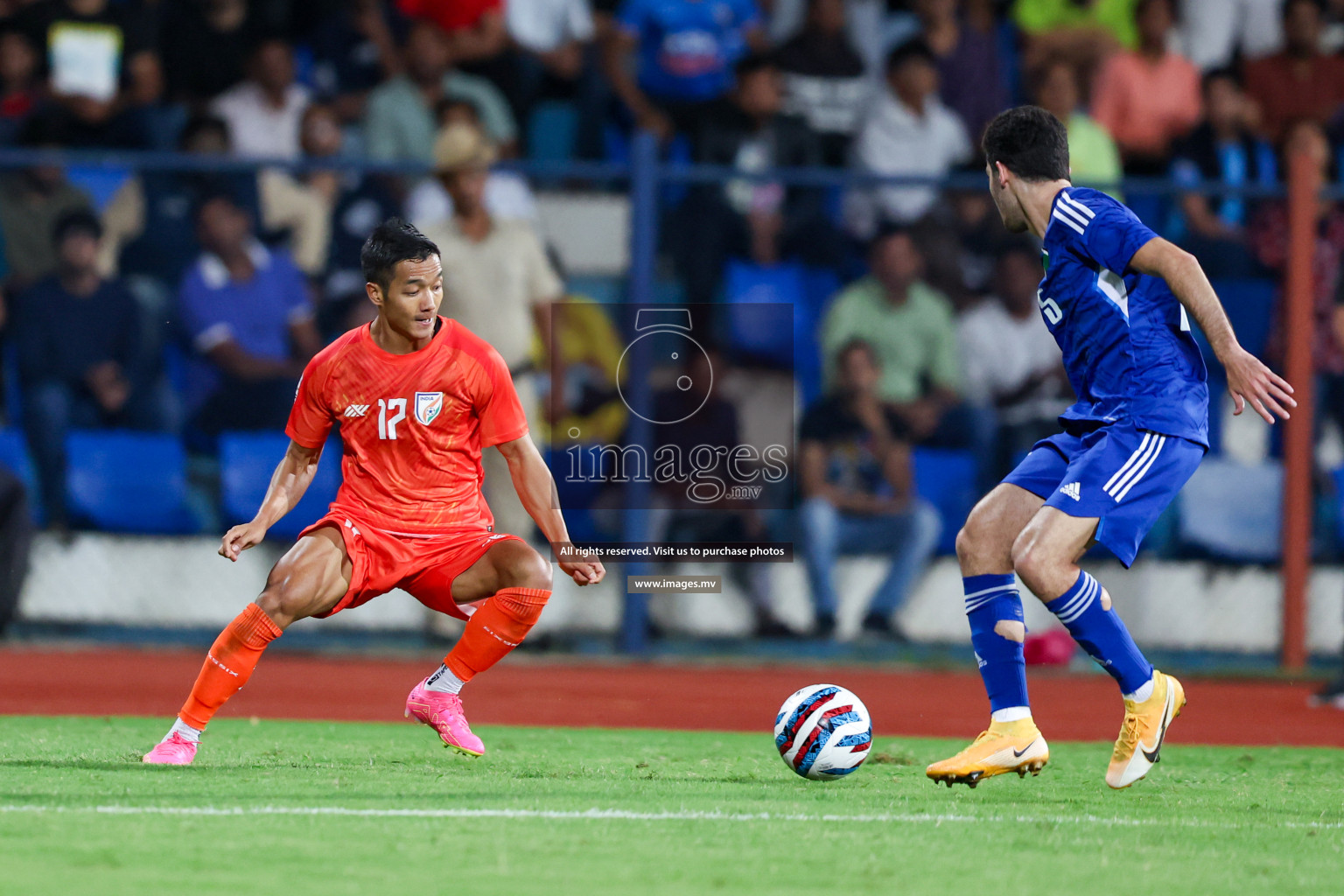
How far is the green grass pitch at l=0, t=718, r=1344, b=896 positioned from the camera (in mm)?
4168

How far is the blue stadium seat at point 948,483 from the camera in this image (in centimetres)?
1091

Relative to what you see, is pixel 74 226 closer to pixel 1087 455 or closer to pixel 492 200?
pixel 492 200

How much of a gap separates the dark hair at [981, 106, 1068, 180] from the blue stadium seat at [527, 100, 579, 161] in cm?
686

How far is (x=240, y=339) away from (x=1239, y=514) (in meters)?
6.35

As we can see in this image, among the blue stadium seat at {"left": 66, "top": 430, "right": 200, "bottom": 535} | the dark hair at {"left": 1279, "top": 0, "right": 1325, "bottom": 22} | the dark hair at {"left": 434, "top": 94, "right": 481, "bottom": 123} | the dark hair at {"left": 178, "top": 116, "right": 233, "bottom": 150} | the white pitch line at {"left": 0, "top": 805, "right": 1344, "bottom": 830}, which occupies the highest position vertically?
the dark hair at {"left": 1279, "top": 0, "right": 1325, "bottom": 22}

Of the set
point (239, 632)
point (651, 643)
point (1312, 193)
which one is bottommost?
point (651, 643)

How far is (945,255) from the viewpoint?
442 inches

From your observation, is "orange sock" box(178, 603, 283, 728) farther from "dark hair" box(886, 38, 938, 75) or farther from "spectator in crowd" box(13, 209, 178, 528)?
"dark hair" box(886, 38, 938, 75)

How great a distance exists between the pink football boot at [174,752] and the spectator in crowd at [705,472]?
16.1 ft

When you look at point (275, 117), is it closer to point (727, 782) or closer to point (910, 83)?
point (910, 83)

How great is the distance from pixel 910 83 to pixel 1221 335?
7.44 m

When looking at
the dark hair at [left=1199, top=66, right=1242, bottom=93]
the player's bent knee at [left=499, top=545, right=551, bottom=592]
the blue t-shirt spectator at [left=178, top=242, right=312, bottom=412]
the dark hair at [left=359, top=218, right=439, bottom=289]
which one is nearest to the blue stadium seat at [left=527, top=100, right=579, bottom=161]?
the blue t-shirt spectator at [left=178, top=242, right=312, bottom=412]

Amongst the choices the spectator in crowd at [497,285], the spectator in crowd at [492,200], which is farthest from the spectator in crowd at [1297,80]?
the spectator in crowd at [497,285]

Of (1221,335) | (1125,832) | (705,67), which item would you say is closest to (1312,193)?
(705,67)
